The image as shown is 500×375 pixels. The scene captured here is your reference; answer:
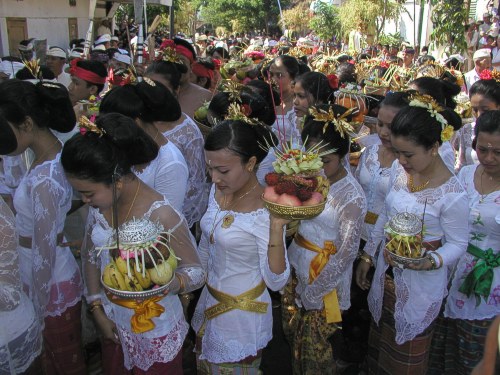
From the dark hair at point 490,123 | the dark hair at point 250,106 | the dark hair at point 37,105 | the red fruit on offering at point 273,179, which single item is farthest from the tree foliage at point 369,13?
the red fruit on offering at point 273,179

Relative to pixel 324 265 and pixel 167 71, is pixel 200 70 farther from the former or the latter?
pixel 324 265

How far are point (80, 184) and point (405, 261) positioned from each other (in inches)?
66.9

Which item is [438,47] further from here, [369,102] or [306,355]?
[306,355]

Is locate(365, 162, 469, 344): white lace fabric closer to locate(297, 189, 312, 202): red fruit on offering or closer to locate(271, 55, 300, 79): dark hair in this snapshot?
locate(297, 189, 312, 202): red fruit on offering

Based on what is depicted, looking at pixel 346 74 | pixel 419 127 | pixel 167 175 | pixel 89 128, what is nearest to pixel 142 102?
pixel 167 175

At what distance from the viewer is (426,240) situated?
9.30 feet

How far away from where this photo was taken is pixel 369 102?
498cm

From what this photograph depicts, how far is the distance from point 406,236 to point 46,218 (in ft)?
6.19

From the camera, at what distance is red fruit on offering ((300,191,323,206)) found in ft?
6.88

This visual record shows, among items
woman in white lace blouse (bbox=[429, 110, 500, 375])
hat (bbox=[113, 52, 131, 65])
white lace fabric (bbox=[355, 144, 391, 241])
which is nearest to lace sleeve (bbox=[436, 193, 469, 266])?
woman in white lace blouse (bbox=[429, 110, 500, 375])

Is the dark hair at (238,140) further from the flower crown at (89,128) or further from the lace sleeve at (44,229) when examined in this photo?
the lace sleeve at (44,229)

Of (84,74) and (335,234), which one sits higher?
(84,74)

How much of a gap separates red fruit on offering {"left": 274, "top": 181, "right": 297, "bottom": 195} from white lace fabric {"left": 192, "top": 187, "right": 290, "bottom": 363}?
0.30 meters

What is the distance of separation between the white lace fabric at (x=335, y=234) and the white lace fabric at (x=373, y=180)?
2.55 ft
